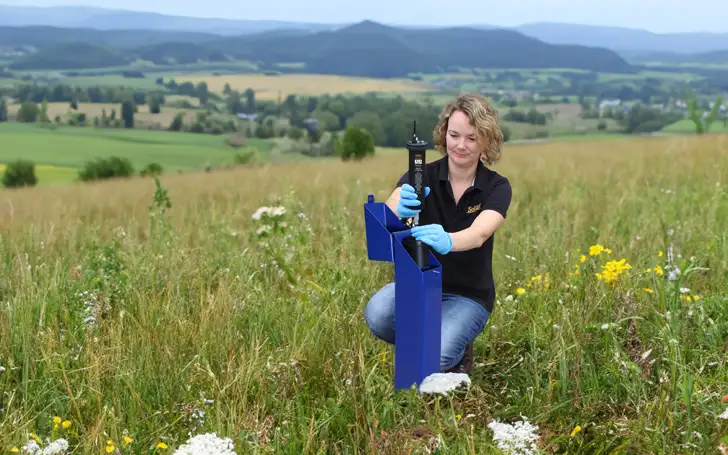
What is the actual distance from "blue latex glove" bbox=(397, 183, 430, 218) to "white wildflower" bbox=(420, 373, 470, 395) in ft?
2.15

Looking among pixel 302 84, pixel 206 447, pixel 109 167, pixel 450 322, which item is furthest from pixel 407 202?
pixel 302 84

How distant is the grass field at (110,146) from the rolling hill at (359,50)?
6984 cm

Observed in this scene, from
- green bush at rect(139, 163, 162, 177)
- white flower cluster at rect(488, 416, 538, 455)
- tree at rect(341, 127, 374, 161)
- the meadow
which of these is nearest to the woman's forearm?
white flower cluster at rect(488, 416, 538, 455)

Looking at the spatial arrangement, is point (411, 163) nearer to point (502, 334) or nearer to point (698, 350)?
point (502, 334)

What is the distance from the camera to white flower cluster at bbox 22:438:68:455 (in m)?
2.05

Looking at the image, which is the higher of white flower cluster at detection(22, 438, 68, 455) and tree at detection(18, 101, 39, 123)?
white flower cluster at detection(22, 438, 68, 455)

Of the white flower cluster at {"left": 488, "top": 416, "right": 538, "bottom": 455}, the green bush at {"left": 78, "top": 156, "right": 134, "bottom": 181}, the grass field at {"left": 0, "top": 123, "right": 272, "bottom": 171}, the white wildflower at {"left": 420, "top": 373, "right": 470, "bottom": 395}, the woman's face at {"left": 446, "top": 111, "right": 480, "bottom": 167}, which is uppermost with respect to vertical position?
the woman's face at {"left": 446, "top": 111, "right": 480, "bottom": 167}

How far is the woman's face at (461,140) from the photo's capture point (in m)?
2.89

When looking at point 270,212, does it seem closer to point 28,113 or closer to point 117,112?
point 117,112

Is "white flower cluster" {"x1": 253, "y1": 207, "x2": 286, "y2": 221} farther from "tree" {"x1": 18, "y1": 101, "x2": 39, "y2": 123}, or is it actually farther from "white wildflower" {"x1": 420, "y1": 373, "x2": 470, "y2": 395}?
"tree" {"x1": 18, "y1": 101, "x2": 39, "y2": 123}

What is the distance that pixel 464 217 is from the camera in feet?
9.83

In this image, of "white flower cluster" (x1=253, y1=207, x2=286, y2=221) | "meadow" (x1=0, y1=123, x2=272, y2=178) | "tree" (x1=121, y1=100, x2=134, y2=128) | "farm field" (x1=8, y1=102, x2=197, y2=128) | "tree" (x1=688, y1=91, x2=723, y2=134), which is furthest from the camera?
"tree" (x1=121, y1=100, x2=134, y2=128)

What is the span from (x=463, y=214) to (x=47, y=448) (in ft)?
5.90

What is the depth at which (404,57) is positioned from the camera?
145750mm
